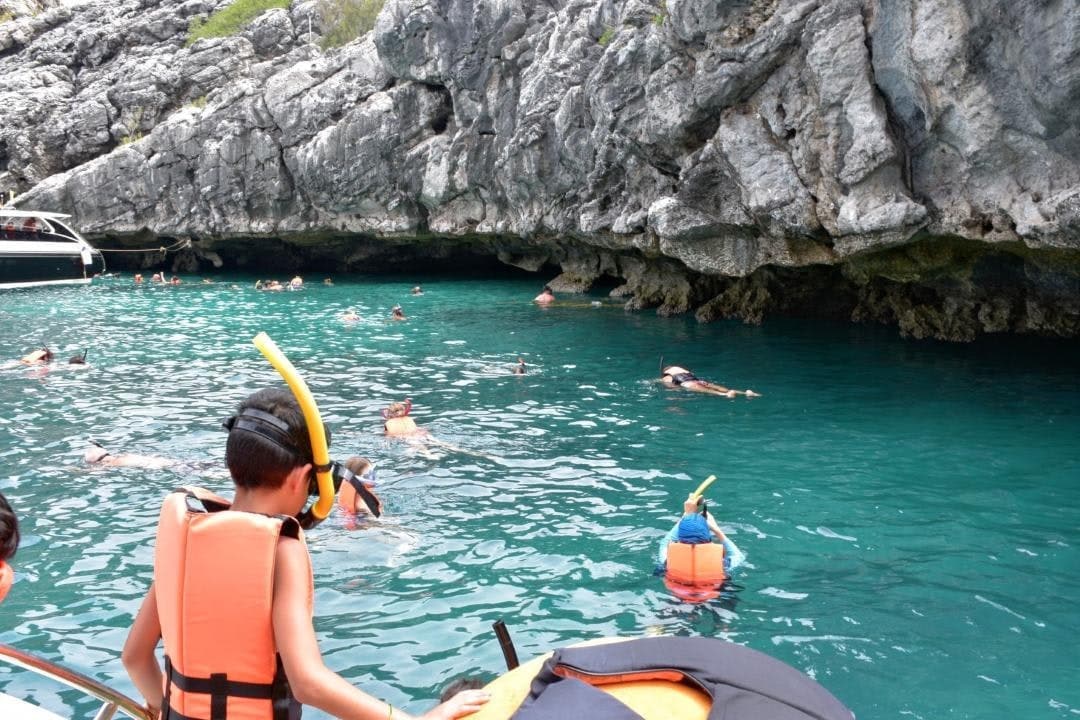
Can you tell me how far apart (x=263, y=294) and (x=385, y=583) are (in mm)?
27945

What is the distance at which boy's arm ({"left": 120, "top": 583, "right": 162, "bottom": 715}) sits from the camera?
3109 mm

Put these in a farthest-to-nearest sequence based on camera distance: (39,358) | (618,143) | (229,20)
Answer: (229,20) < (618,143) < (39,358)

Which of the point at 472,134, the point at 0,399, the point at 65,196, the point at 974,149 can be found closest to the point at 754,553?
the point at 974,149

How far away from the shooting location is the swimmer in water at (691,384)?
15.4 metres

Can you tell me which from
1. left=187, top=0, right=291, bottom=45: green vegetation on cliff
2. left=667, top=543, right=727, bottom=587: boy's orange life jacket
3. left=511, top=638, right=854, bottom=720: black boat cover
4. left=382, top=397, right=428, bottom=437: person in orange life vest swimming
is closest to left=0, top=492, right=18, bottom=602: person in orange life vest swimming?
left=511, top=638, right=854, bottom=720: black boat cover

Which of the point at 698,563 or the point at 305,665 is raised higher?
the point at 305,665

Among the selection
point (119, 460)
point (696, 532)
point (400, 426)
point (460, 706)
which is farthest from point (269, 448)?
point (119, 460)

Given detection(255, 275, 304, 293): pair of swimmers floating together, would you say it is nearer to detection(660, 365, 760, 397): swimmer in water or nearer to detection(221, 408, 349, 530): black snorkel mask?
detection(660, 365, 760, 397): swimmer in water

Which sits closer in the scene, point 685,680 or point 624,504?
point 685,680

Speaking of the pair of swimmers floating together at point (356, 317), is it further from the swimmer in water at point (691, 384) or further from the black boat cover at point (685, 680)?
the black boat cover at point (685, 680)

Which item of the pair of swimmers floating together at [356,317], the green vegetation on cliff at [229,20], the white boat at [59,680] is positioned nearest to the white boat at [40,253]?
the green vegetation on cliff at [229,20]

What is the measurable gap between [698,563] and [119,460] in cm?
780

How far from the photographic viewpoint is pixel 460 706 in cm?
276

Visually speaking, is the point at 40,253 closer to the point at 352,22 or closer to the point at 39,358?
the point at 352,22
